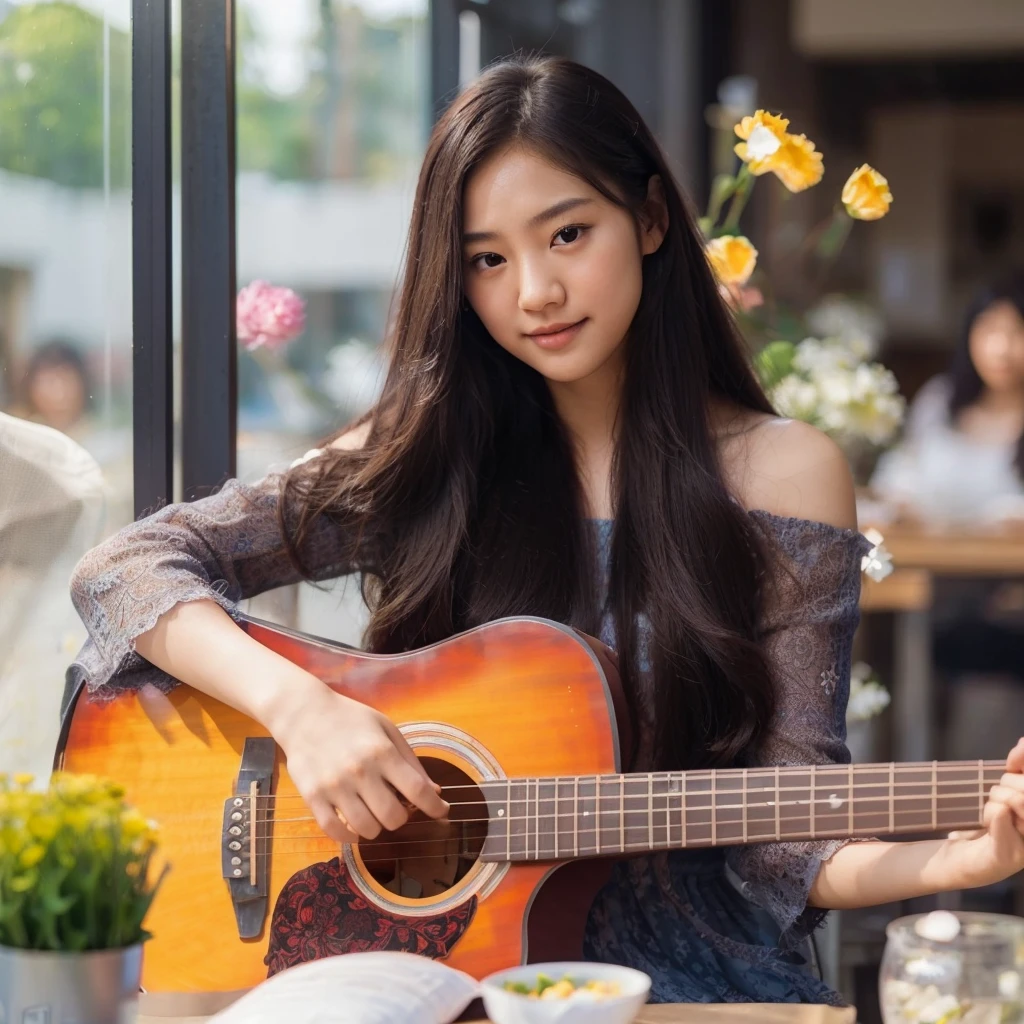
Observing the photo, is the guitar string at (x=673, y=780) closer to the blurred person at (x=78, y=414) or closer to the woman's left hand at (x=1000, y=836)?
the woman's left hand at (x=1000, y=836)

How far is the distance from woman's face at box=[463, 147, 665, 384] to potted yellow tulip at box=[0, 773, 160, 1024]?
27.9 inches

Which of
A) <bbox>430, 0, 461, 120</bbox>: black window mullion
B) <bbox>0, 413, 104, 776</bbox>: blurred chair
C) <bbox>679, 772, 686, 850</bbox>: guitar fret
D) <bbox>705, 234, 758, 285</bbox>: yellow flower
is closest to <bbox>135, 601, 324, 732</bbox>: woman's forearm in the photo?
<bbox>0, 413, 104, 776</bbox>: blurred chair

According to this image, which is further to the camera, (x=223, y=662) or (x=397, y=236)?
(x=397, y=236)

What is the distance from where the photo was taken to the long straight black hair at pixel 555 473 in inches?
56.0

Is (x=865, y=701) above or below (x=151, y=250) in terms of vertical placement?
below

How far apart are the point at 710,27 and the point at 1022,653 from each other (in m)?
2.62

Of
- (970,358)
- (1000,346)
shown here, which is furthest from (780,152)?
(970,358)

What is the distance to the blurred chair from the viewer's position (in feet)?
4.92

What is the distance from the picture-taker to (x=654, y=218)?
1.54m

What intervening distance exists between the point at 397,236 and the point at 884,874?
2.39m

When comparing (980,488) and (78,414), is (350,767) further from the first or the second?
(980,488)

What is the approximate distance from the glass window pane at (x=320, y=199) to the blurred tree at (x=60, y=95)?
0.30 m

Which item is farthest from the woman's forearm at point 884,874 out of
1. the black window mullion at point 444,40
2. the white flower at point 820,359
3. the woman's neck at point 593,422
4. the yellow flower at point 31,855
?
the black window mullion at point 444,40

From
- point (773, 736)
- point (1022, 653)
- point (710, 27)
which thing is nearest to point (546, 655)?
point (773, 736)
